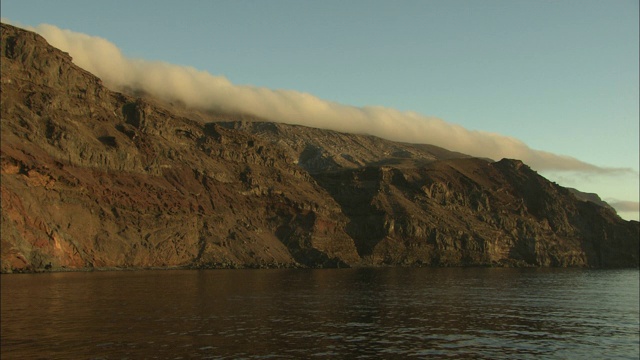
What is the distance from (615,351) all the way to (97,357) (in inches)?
1445

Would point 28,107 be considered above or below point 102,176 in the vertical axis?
above

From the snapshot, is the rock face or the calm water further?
the rock face

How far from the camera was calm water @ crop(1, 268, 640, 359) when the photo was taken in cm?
4006

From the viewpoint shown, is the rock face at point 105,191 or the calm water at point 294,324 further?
the rock face at point 105,191

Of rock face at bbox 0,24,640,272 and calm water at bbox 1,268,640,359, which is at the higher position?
rock face at bbox 0,24,640,272

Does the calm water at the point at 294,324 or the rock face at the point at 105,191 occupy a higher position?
the rock face at the point at 105,191

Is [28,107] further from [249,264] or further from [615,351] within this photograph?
[615,351]

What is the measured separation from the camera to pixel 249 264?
6594 inches

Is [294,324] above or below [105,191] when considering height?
below

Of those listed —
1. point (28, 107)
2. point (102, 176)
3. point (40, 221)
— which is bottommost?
point (40, 221)

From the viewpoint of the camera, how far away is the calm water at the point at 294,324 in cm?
4006

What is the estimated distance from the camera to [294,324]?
52.2m

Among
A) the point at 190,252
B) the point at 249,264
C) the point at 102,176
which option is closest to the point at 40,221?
the point at 102,176

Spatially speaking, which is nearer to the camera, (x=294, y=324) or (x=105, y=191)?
(x=294, y=324)
